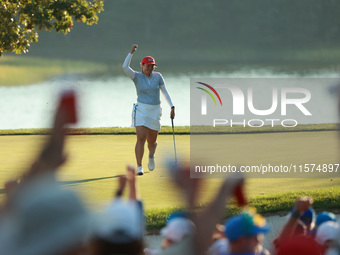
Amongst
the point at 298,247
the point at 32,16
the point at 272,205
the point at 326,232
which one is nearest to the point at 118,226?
the point at 298,247

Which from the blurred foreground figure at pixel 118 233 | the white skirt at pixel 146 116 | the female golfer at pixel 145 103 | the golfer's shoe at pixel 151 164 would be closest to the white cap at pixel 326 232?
the blurred foreground figure at pixel 118 233

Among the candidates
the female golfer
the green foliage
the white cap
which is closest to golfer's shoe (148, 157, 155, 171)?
the female golfer

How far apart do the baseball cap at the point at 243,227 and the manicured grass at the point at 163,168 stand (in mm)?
2411

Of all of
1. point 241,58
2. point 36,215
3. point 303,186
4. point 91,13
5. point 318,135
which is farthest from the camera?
point 241,58

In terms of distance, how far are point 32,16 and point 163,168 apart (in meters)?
7.34

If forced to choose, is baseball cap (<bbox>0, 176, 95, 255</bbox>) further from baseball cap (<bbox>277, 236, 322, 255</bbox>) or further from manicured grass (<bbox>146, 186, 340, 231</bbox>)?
manicured grass (<bbox>146, 186, 340, 231</bbox>)

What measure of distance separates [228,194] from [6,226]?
834mm

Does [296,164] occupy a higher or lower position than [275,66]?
lower

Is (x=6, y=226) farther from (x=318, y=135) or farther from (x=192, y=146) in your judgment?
(x=318, y=135)

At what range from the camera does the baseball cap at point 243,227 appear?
10.3ft

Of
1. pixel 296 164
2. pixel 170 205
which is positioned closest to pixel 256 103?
pixel 296 164

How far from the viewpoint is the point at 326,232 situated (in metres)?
Answer: 4.11

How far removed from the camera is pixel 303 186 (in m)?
11.1

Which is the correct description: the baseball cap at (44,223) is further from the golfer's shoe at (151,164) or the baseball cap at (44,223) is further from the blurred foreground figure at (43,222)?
the golfer's shoe at (151,164)
